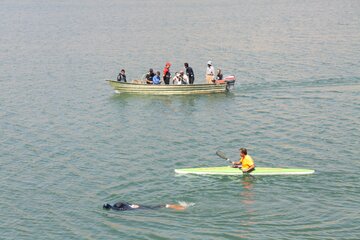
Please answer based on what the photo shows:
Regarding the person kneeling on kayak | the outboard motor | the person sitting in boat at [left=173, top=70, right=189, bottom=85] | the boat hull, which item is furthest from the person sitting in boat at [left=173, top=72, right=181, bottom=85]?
the person kneeling on kayak

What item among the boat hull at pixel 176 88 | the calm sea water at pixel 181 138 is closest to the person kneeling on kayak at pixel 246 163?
the calm sea water at pixel 181 138

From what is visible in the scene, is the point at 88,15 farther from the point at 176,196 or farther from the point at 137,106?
the point at 176,196

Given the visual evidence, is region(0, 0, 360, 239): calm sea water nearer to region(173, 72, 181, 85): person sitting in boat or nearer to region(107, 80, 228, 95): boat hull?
region(107, 80, 228, 95): boat hull

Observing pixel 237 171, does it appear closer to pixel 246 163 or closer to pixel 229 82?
pixel 246 163

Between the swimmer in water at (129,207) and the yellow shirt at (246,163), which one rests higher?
the yellow shirt at (246,163)

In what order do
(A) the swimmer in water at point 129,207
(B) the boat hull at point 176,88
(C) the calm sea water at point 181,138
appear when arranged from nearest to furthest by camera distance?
(C) the calm sea water at point 181,138 → (A) the swimmer in water at point 129,207 → (B) the boat hull at point 176,88

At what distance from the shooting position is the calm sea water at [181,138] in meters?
26.5

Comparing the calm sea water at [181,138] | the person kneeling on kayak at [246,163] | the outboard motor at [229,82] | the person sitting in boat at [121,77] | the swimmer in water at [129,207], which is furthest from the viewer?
the person sitting in boat at [121,77]

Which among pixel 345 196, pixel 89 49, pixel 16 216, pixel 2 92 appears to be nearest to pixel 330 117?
pixel 345 196

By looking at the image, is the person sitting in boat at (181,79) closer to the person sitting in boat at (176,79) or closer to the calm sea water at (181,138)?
the person sitting in boat at (176,79)

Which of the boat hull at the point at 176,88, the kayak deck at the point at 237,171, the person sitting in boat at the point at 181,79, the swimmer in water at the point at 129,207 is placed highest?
the person sitting in boat at the point at 181,79

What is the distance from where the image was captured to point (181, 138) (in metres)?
38.2

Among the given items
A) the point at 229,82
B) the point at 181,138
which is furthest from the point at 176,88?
the point at 181,138

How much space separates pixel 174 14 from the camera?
115 m
